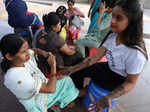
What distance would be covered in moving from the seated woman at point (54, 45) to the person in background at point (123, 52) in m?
0.48

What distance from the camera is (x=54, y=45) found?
148 cm

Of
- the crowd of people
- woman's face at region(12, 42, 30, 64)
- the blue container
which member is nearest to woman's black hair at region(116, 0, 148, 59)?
the crowd of people

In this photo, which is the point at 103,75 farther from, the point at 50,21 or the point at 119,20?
the point at 50,21

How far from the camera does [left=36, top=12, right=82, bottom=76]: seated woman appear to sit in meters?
1.47

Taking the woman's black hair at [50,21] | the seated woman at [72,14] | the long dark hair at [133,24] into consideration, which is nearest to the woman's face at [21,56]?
the woman's black hair at [50,21]

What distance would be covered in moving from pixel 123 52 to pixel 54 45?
2.48 feet

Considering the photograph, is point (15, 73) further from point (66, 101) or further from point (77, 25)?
point (77, 25)

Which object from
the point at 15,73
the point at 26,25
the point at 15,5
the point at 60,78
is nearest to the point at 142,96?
the point at 60,78

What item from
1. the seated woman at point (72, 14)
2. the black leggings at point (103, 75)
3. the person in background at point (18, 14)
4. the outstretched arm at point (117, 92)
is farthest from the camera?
the seated woman at point (72, 14)

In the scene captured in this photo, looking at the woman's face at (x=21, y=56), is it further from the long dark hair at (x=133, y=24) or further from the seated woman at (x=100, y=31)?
the seated woman at (x=100, y=31)

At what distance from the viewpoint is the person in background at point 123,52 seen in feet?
3.17

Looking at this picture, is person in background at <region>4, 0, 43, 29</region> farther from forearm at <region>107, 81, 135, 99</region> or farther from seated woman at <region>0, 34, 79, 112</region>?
forearm at <region>107, 81, 135, 99</region>

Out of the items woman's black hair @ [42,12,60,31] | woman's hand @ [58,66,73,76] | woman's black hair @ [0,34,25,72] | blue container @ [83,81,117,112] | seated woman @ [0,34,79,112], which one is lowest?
blue container @ [83,81,117,112]

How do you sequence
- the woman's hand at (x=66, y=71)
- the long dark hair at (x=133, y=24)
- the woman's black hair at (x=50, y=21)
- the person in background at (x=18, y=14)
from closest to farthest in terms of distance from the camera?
1. the long dark hair at (x=133, y=24)
2. the woman's hand at (x=66, y=71)
3. the woman's black hair at (x=50, y=21)
4. the person in background at (x=18, y=14)
